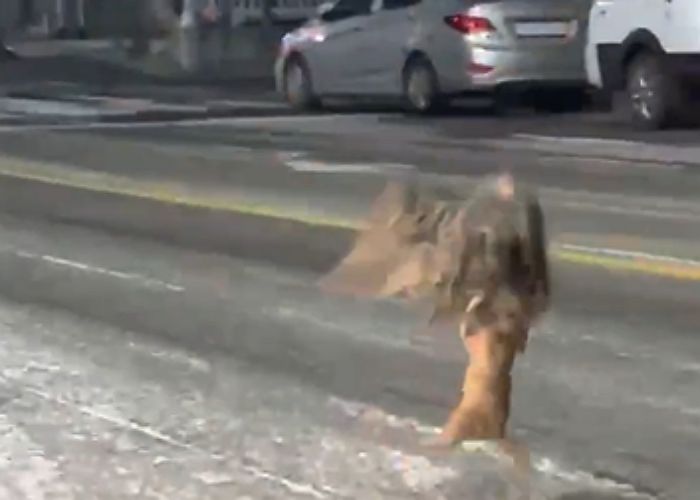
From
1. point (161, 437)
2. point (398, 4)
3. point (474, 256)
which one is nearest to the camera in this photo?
point (474, 256)

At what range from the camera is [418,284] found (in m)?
5.21

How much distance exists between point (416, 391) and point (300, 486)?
4.65ft

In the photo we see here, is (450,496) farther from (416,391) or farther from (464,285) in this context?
(416,391)

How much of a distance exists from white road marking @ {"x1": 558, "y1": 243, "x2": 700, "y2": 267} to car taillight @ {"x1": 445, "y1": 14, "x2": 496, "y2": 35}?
35.0 ft

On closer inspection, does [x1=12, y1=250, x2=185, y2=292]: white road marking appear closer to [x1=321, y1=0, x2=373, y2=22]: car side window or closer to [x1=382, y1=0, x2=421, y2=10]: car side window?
[x1=382, y1=0, x2=421, y2=10]: car side window

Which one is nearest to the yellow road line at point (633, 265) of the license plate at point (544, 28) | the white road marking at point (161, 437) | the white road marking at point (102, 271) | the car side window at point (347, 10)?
the white road marking at point (102, 271)

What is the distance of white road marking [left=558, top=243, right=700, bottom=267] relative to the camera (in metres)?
10.4

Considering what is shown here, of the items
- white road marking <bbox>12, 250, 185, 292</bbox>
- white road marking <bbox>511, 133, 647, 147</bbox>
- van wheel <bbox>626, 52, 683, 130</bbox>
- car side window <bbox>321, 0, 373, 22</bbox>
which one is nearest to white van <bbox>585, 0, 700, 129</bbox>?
van wheel <bbox>626, 52, 683, 130</bbox>

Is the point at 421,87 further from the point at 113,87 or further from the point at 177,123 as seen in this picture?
the point at 113,87

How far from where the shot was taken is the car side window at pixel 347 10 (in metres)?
23.9

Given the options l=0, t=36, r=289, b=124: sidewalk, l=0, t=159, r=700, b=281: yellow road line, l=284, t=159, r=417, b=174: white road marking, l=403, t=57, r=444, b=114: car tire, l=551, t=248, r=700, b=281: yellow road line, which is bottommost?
l=0, t=36, r=289, b=124: sidewalk

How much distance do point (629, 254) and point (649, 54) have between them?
882 cm

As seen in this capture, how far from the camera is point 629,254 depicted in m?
10.7

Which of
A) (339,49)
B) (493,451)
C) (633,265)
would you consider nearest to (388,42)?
(339,49)
